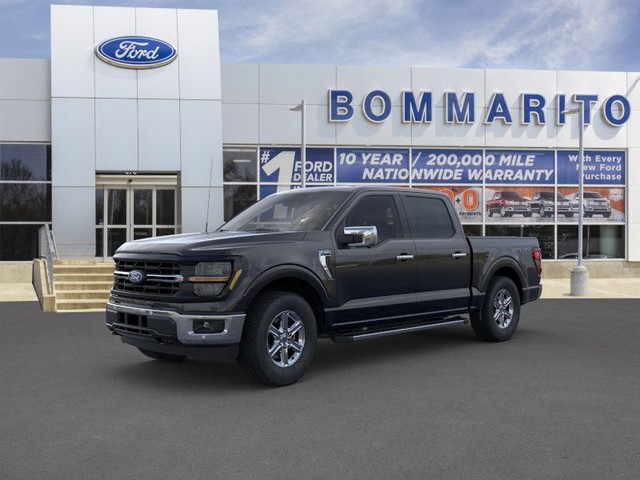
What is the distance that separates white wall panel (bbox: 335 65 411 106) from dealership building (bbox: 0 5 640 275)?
4 centimetres

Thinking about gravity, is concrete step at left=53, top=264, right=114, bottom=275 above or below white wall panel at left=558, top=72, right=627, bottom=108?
below

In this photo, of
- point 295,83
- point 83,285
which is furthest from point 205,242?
point 295,83

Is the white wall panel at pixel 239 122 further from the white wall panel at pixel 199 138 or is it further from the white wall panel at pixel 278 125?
the white wall panel at pixel 199 138

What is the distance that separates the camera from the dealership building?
66.1 feet

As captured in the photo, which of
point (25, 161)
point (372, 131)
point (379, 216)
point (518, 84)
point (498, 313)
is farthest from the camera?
point (518, 84)

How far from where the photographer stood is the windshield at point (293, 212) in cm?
760

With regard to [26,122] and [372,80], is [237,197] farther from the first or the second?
[26,122]

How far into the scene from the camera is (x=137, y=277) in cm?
694

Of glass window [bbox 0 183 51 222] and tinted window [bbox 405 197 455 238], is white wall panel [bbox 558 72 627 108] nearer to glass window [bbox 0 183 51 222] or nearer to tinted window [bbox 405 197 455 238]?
tinted window [bbox 405 197 455 238]

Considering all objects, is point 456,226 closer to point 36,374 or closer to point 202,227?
point 36,374

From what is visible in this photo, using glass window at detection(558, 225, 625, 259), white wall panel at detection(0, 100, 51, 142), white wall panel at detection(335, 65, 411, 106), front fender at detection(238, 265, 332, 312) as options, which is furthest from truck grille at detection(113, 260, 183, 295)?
glass window at detection(558, 225, 625, 259)

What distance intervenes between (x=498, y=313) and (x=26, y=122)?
16.4 metres

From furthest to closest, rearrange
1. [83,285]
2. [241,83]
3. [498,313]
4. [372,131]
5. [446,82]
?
1. [446,82]
2. [372,131]
3. [241,83]
4. [83,285]
5. [498,313]

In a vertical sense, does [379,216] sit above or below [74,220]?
below
